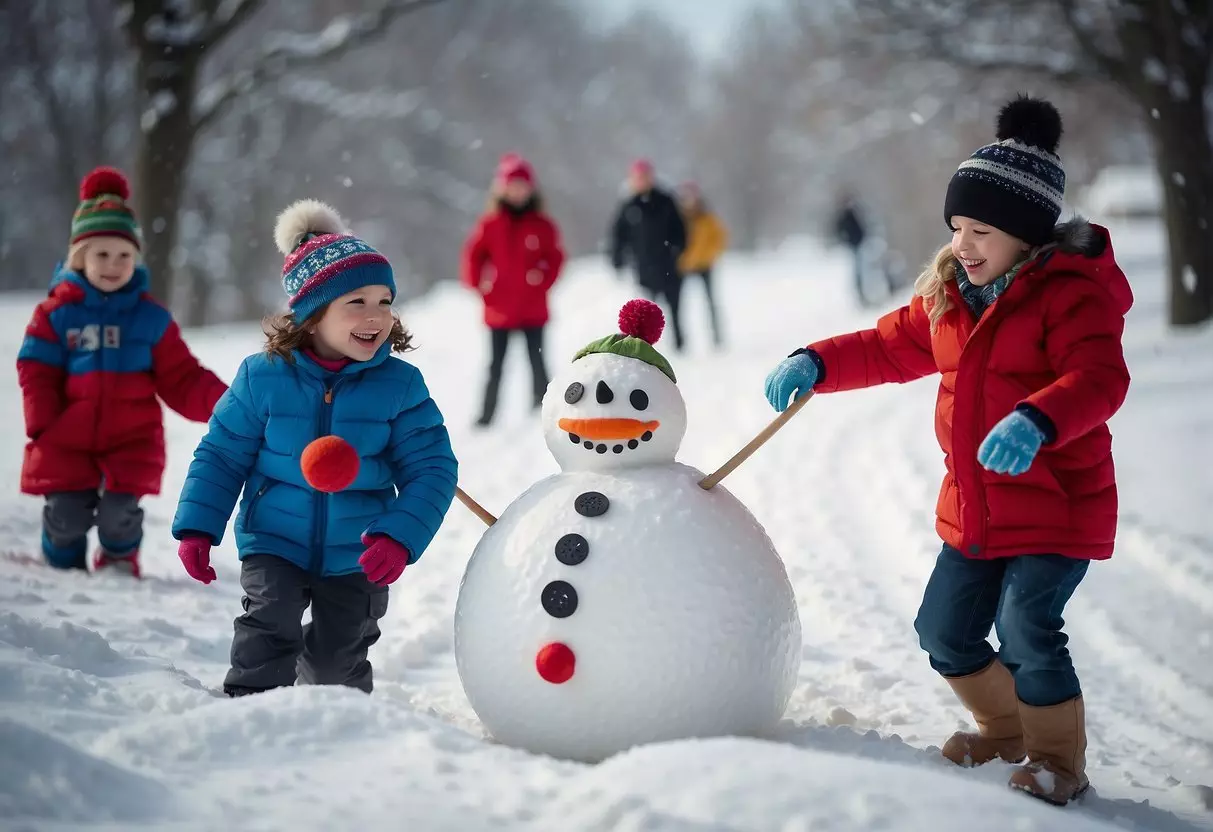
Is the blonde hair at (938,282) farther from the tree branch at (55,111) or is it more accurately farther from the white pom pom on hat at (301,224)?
the tree branch at (55,111)

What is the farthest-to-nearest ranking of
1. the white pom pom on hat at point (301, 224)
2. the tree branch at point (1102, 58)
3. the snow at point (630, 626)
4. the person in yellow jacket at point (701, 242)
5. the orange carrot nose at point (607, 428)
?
the person in yellow jacket at point (701, 242) < the tree branch at point (1102, 58) < the white pom pom on hat at point (301, 224) < the orange carrot nose at point (607, 428) < the snow at point (630, 626)

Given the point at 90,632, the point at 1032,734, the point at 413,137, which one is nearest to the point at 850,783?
the point at 1032,734

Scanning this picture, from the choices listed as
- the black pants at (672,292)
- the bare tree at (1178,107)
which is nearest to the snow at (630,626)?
the black pants at (672,292)

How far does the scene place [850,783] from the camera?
2.26 m

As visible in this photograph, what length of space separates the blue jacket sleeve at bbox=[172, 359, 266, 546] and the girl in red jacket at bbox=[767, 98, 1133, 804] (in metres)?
1.93

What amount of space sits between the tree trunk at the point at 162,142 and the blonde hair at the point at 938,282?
24.5 feet

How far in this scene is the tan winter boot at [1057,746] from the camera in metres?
2.87

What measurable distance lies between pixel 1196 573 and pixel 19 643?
4.75 metres

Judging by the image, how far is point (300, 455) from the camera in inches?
126

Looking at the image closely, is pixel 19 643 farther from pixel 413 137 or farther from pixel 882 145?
pixel 882 145

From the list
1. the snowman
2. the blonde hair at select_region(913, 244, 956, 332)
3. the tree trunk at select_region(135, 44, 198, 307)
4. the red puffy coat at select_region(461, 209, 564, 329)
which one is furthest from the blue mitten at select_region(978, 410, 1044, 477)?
the tree trunk at select_region(135, 44, 198, 307)

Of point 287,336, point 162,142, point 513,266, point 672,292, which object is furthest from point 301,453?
point 672,292

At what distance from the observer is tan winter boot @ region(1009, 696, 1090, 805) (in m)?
2.87

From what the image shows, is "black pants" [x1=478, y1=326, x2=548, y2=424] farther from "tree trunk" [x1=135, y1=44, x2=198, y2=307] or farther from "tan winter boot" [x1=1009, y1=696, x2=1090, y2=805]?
"tan winter boot" [x1=1009, y1=696, x2=1090, y2=805]
